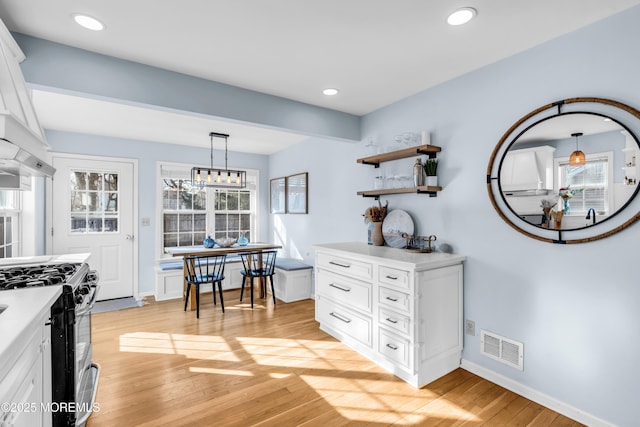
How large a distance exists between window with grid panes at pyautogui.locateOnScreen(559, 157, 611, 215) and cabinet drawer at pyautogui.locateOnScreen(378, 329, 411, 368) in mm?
1484

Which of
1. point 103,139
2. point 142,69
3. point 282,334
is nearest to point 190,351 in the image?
point 282,334

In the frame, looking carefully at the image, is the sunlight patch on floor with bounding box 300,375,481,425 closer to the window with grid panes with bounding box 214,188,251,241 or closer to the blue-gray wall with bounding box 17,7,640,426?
the blue-gray wall with bounding box 17,7,640,426

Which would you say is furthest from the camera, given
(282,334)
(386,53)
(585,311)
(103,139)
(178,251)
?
(103,139)

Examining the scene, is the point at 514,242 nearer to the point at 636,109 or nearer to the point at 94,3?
the point at 636,109

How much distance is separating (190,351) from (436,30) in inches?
130

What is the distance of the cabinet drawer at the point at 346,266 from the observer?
9.08 feet

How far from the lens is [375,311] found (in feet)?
8.82

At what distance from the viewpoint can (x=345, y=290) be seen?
9.95ft

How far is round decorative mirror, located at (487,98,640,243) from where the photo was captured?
1825mm

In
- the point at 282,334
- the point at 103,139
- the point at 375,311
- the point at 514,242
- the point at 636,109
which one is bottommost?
the point at 282,334

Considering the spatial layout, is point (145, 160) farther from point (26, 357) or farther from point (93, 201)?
point (26, 357)

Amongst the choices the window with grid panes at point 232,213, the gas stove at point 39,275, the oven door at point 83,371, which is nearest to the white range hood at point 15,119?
the gas stove at point 39,275

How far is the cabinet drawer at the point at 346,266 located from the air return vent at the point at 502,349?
39.8 inches

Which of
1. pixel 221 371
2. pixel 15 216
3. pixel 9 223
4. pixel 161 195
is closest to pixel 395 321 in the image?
pixel 221 371
